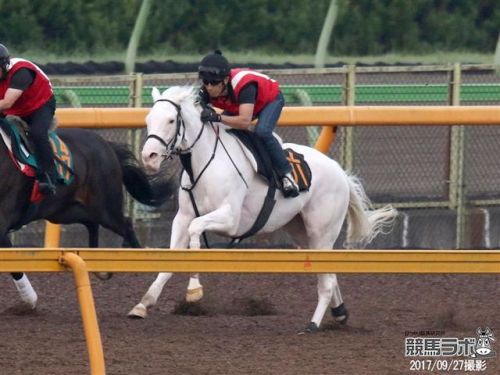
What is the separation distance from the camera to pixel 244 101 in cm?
885

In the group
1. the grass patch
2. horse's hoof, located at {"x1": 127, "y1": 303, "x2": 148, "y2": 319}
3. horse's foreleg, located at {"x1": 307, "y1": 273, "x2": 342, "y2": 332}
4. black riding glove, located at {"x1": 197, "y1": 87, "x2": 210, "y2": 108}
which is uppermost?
the grass patch

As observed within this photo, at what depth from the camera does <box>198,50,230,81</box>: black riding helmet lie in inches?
343

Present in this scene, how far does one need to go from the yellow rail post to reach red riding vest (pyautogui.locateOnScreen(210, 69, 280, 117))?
120 inches

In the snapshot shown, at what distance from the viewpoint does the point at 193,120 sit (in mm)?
8789

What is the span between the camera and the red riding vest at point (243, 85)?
29.2 ft

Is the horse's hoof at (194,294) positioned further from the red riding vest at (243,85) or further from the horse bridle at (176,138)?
the red riding vest at (243,85)

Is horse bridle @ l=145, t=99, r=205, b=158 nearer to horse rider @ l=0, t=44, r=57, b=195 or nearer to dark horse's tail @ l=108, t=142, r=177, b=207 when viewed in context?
horse rider @ l=0, t=44, r=57, b=195

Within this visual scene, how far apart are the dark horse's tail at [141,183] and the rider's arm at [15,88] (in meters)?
1.53

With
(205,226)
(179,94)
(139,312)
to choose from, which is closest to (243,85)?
(179,94)

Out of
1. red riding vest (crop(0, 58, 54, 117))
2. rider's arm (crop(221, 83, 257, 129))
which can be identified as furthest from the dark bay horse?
rider's arm (crop(221, 83, 257, 129))

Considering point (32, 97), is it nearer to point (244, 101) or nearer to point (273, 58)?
point (244, 101)

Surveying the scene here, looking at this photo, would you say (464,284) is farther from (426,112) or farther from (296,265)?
(296,265)

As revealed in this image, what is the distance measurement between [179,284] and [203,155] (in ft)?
6.38

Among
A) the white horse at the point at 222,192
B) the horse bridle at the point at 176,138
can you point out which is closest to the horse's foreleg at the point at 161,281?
the white horse at the point at 222,192
